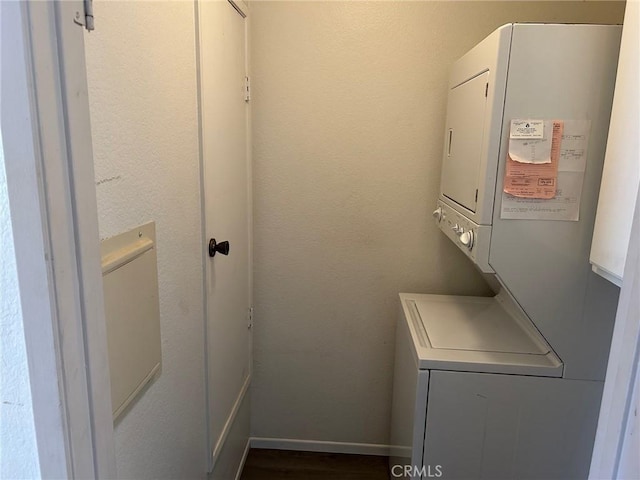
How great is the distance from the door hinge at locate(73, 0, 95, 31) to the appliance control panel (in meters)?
1.15

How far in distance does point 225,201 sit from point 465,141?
2.95 feet

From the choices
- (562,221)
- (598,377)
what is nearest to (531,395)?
(598,377)

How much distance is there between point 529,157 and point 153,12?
107cm

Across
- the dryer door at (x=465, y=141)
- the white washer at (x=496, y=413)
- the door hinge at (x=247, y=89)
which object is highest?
the door hinge at (x=247, y=89)

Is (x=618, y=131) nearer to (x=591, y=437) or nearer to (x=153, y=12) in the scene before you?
(x=591, y=437)

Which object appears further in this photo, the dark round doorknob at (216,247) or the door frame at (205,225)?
the dark round doorknob at (216,247)

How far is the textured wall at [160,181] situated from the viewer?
0.90 metres

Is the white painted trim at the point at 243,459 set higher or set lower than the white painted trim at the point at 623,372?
lower

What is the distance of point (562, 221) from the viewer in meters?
1.38

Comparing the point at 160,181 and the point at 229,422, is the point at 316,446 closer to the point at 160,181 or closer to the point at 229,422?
the point at 229,422

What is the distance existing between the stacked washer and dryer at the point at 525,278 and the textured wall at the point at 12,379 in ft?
3.85

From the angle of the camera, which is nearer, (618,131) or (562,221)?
Result: (618,131)

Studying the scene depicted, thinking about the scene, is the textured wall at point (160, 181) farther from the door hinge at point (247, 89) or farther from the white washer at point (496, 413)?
the white washer at point (496, 413)

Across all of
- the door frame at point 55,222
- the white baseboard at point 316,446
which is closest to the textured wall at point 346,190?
the white baseboard at point 316,446
